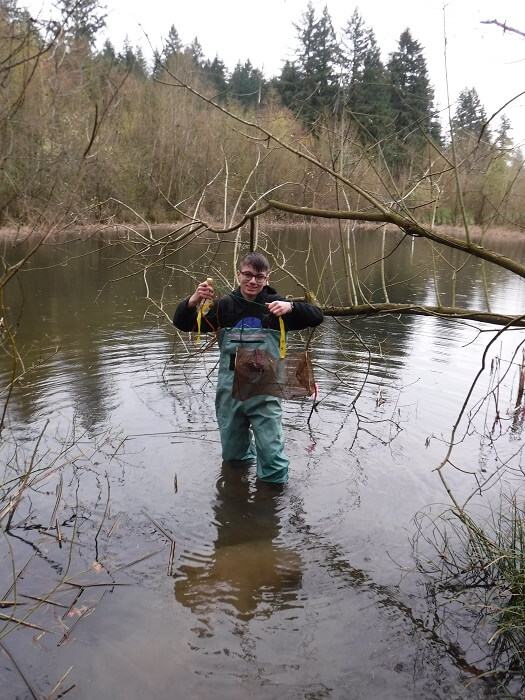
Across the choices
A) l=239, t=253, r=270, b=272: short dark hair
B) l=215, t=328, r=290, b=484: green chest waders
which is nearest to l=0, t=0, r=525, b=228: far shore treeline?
l=239, t=253, r=270, b=272: short dark hair

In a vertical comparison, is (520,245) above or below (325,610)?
above

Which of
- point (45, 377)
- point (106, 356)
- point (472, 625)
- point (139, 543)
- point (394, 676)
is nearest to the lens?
point (394, 676)

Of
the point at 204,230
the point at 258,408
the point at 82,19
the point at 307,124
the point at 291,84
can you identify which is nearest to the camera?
the point at 82,19

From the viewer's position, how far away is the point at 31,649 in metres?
3.14

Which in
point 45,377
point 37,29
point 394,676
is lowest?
point 394,676

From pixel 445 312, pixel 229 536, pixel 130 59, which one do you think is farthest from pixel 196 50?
pixel 229 536

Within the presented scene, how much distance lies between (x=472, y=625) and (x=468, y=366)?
6.27 metres

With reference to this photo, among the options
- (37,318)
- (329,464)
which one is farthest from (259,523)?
(37,318)

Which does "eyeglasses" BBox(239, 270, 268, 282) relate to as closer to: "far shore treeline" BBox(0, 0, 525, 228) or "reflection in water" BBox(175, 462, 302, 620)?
"far shore treeline" BBox(0, 0, 525, 228)

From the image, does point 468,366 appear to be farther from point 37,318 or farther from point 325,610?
point 37,318

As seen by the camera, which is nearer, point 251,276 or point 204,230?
point 251,276

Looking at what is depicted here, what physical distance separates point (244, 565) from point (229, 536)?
39cm

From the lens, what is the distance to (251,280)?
178 inches

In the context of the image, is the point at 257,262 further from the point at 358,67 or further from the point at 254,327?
the point at 358,67
